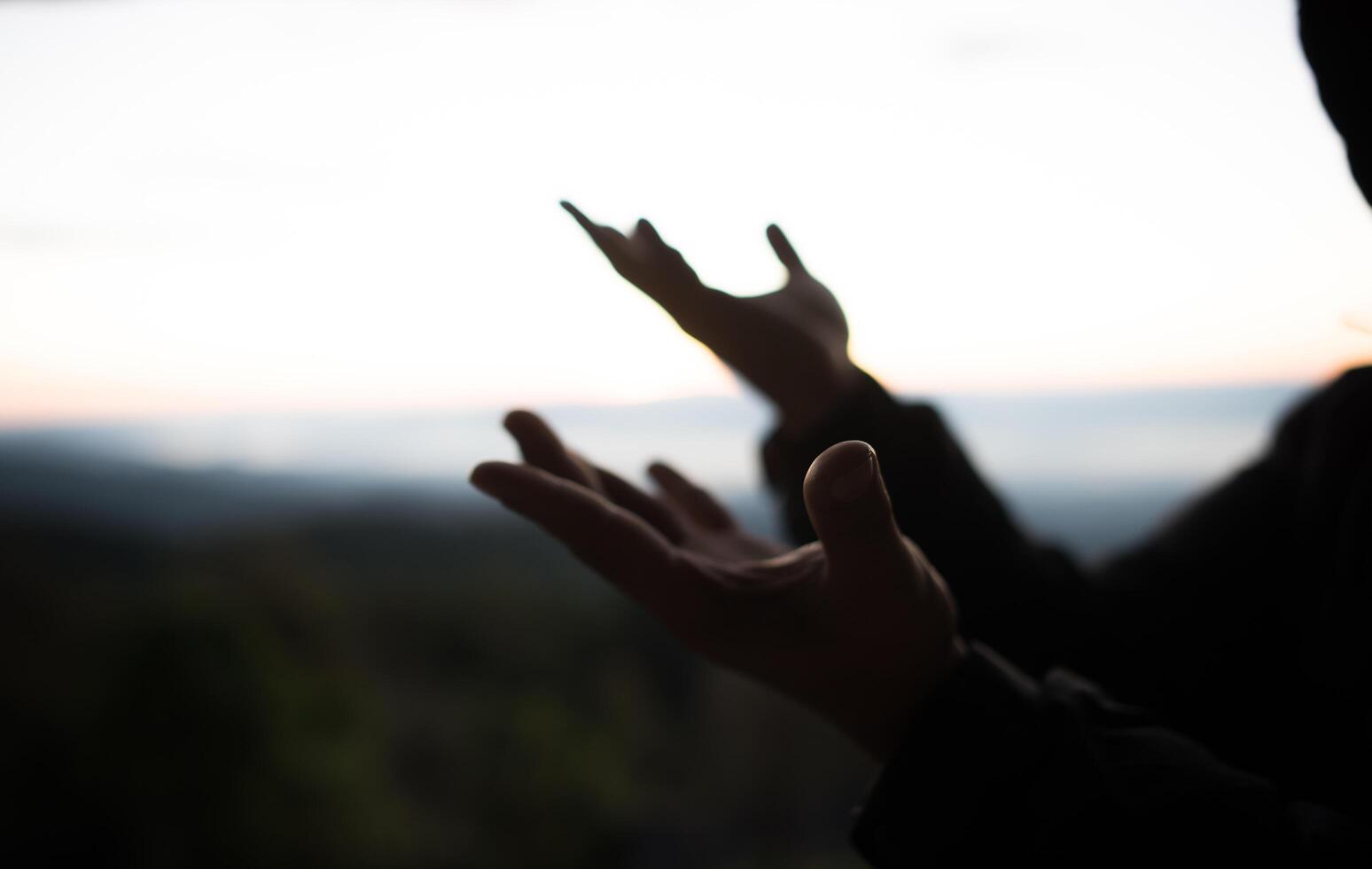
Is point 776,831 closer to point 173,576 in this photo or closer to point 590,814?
point 590,814

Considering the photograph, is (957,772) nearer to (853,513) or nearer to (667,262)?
(853,513)

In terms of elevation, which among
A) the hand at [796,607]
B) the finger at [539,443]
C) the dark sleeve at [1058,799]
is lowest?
the dark sleeve at [1058,799]

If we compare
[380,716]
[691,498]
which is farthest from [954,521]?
[380,716]

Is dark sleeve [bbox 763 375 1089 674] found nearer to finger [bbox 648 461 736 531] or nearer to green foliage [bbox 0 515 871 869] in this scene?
finger [bbox 648 461 736 531]

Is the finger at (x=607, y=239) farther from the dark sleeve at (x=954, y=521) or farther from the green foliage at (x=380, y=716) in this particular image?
the green foliage at (x=380, y=716)

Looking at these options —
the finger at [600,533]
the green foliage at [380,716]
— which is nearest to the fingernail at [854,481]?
the finger at [600,533]
